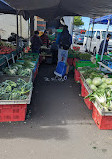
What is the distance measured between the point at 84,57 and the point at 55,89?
2998mm

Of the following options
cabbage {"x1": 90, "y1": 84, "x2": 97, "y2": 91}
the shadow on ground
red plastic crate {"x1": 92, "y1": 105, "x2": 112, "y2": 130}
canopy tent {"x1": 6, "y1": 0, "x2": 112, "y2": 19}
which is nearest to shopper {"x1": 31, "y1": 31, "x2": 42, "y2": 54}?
canopy tent {"x1": 6, "y1": 0, "x2": 112, "y2": 19}

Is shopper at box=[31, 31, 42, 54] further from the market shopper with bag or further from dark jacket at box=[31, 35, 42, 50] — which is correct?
the market shopper with bag

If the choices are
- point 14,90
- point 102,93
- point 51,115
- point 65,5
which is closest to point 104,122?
point 102,93

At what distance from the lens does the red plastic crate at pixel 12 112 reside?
306 centimetres

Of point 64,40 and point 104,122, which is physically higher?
point 64,40

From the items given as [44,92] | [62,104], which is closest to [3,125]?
[62,104]

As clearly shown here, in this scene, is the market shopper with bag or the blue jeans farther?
the blue jeans

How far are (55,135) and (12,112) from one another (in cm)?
105

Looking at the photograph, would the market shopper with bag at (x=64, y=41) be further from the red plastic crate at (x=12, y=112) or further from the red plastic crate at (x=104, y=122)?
the red plastic crate at (x=12, y=112)

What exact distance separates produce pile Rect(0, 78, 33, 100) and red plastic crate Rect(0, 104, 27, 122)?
176mm

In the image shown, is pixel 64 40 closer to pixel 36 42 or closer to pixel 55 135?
pixel 36 42

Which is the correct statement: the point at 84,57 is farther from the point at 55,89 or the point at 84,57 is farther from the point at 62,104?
→ the point at 62,104

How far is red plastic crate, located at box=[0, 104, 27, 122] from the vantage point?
3057 mm

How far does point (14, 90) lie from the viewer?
3.30 metres
